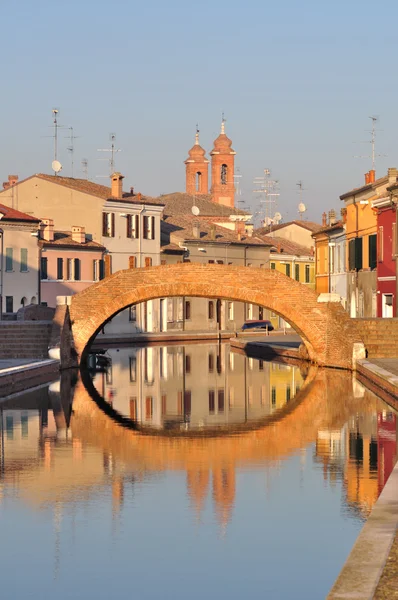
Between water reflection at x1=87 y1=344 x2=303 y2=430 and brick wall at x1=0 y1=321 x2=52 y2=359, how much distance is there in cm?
251

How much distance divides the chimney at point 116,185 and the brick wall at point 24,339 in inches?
1420

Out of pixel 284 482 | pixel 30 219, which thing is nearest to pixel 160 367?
pixel 30 219

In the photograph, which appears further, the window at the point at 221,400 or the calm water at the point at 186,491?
the window at the point at 221,400

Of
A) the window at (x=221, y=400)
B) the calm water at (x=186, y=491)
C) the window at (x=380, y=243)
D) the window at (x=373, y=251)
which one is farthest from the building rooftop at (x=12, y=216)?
the calm water at (x=186, y=491)

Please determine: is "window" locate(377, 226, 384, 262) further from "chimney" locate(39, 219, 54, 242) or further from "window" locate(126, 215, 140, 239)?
"window" locate(126, 215, 140, 239)

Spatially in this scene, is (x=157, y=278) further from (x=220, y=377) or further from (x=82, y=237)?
(x=82, y=237)

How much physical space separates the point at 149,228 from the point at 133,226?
6.73 feet

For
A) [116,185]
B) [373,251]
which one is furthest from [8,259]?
[373,251]

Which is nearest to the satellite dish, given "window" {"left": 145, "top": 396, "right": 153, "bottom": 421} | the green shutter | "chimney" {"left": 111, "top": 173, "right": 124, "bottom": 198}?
"chimney" {"left": 111, "top": 173, "right": 124, "bottom": 198}

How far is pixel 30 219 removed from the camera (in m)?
75.0

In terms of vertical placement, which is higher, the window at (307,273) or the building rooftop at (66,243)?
the building rooftop at (66,243)

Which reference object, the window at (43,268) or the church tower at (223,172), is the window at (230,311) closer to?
the window at (43,268)

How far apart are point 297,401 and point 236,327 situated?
63.6m

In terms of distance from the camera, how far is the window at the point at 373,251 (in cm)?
6631
